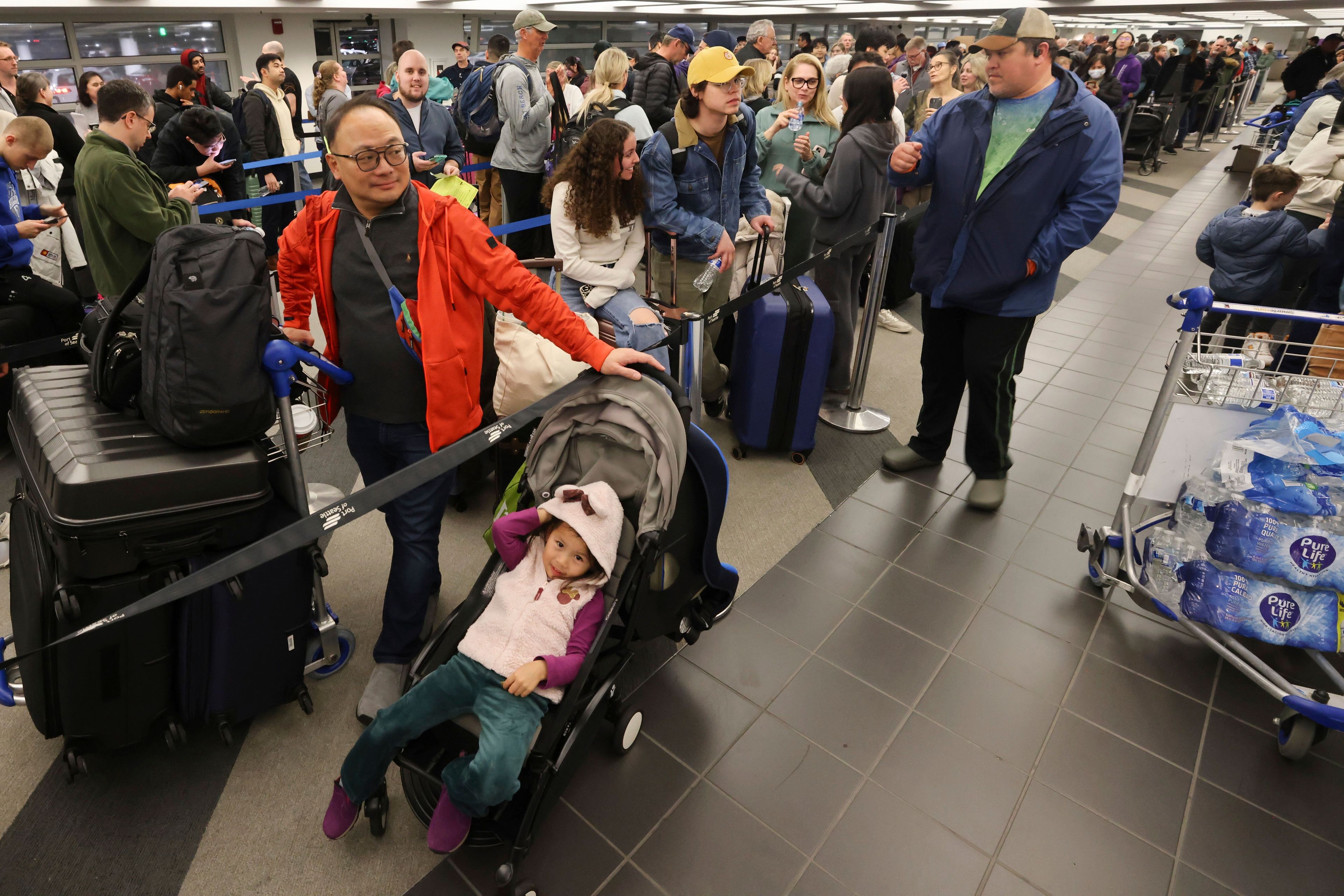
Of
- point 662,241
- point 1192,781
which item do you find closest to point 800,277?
point 662,241

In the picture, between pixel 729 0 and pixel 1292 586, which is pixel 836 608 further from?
pixel 729 0

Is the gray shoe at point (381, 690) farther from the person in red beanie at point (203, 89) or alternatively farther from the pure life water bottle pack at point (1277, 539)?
the person in red beanie at point (203, 89)

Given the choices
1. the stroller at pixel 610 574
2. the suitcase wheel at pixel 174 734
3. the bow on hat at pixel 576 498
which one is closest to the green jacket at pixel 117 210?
the suitcase wheel at pixel 174 734

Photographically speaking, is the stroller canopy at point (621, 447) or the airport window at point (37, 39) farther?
the airport window at point (37, 39)

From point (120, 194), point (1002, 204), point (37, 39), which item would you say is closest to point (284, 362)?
point (120, 194)

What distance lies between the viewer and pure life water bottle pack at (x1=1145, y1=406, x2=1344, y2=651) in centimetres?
235

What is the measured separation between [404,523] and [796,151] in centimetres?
352

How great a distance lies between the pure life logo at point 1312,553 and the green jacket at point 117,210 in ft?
13.7

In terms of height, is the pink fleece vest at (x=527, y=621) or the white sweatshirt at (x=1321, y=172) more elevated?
the white sweatshirt at (x=1321, y=172)

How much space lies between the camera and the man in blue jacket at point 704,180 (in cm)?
333

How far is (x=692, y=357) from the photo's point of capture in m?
2.95

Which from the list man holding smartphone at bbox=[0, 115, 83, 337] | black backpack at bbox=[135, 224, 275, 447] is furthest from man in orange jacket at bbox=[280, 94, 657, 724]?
man holding smartphone at bbox=[0, 115, 83, 337]

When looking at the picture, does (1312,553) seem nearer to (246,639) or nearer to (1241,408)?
(1241,408)

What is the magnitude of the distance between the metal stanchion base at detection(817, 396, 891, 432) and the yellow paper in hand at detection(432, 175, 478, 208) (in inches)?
81.4
